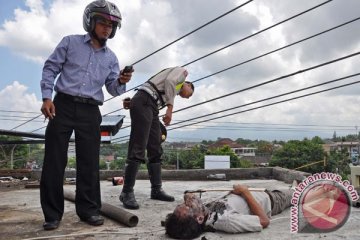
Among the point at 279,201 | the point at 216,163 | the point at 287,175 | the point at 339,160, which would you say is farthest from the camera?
the point at 339,160

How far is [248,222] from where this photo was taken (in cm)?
229

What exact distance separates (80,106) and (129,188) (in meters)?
0.82

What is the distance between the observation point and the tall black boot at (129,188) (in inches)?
121

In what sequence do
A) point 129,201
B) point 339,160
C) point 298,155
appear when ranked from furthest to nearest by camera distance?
point 339,160 → point 298,155 → point 129,201

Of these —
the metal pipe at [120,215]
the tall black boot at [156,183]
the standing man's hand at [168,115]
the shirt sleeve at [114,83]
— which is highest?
the shirt sleeve at [114,83]

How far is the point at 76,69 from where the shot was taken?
2.65 m

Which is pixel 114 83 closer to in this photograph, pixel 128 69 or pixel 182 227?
pixel 128 69

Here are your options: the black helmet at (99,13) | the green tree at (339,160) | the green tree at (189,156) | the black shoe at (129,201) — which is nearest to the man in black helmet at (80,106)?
the black helmet at (99,13)

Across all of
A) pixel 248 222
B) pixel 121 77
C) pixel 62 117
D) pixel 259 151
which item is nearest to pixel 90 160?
pixel 62 117

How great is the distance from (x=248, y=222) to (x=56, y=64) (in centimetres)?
148

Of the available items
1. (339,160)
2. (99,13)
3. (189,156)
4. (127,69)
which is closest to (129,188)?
(127,69)

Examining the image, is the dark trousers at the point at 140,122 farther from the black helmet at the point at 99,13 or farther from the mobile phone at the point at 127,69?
the black helmet at the point at 99,13

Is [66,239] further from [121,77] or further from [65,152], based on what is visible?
[121,77]

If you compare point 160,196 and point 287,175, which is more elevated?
point 287,175
